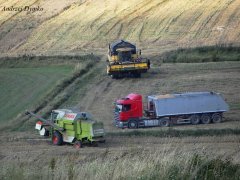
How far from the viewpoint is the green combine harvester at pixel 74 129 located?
24.4 metres

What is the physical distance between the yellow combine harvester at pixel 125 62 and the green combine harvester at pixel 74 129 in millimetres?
13340

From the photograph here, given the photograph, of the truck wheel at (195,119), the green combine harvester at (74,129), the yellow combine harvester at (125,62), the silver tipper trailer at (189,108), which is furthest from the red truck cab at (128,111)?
the yellow combine harvester at (125,62)

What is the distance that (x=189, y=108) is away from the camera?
93.8 feet

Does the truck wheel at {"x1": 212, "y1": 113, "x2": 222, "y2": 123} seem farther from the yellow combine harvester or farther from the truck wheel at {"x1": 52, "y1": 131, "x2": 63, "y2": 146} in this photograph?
the yellow combine harvester

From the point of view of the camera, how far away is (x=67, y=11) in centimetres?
5825

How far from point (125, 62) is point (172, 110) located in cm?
1120

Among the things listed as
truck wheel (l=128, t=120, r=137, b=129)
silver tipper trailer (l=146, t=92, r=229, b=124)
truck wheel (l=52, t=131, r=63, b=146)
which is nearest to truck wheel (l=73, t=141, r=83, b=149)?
truck wheel (l=52, t=131, r=63, b=146)

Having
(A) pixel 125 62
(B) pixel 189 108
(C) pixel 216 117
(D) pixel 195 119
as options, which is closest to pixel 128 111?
(B) pixel 189 108

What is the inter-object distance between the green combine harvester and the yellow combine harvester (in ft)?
43.8

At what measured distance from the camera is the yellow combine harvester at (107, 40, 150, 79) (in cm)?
3891

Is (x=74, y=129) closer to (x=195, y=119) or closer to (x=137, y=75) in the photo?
(x=195, y=119)

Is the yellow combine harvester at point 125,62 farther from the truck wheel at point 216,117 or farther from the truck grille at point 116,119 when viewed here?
the truck wheel at point 216,117

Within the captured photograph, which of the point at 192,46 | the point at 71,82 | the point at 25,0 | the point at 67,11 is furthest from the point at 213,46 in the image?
the point at 25,0

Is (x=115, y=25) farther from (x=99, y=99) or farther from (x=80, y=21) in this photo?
(x=99, y=99)
